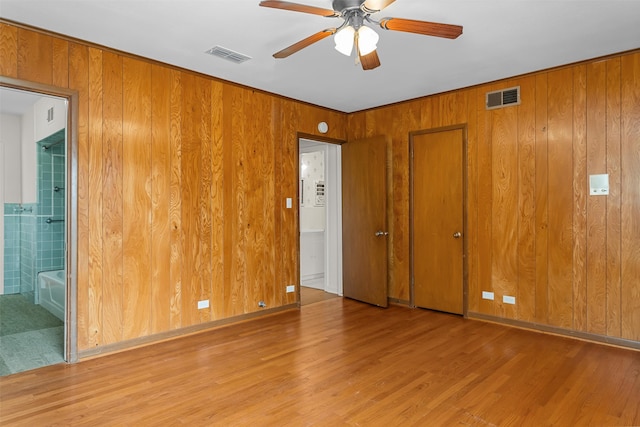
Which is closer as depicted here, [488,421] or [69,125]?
[488,421]

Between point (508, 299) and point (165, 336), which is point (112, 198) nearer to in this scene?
point (165, 336)

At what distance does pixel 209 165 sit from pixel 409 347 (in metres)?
2.70

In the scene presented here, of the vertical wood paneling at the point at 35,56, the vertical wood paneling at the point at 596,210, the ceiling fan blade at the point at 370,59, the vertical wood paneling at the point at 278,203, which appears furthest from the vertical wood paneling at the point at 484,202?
the vertical wood paneling at the point at 35,56

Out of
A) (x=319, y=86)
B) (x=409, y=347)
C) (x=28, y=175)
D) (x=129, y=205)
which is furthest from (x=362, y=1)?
(x=28, y=175)

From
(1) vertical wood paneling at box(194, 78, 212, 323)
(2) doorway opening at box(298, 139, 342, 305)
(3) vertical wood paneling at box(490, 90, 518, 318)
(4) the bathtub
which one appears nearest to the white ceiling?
(1) vertical wood paneling at box(194, 78, 212, 323)

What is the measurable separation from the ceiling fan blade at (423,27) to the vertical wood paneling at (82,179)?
252 cm

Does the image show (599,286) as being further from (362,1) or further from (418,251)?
(362,1)

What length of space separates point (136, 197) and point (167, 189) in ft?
0.98

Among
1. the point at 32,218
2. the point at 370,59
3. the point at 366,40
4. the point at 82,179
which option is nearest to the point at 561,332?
the point at 370,59

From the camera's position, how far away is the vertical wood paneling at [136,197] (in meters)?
3.35

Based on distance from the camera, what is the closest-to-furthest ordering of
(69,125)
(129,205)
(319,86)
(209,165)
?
(69,125) < (129,205) < (209,165) < (319,86)

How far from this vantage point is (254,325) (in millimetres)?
4082

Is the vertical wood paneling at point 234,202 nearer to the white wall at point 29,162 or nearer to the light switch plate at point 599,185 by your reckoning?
the white wall at point 29,162

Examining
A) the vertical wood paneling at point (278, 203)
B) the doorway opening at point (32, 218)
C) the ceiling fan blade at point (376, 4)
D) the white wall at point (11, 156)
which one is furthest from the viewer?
the white wall at point (11, 156)
